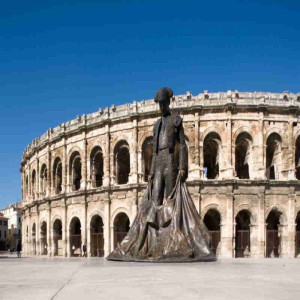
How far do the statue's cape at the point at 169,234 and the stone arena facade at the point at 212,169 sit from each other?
674 inches

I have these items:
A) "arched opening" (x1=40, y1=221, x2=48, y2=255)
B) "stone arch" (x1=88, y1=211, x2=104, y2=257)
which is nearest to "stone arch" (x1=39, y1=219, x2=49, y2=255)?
"arched opening" (x1=40, y1=221, x2=48, y2=255)

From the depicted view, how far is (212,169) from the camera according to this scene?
3161cm

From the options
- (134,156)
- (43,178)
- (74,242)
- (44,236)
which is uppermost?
(134,156)

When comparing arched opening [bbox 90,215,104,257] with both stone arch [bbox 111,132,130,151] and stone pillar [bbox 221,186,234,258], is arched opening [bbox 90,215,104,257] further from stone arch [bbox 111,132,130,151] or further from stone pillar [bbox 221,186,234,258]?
stone pillar [bbox 221,186,234,258]

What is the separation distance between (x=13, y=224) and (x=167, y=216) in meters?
71.7

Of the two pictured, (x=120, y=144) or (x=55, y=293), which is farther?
(x=120, y=144)

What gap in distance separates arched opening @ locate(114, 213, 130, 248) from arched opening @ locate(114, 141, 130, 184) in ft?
8.43

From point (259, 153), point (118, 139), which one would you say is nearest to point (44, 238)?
point (118, 139)

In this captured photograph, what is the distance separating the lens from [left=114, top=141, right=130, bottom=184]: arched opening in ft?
94.0

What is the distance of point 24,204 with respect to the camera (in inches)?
1599

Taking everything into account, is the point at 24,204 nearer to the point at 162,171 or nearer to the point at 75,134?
the point at 75,134

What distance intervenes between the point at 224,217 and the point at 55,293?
21887mm

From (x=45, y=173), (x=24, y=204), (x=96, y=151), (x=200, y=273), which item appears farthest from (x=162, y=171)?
(x=24, y=204)

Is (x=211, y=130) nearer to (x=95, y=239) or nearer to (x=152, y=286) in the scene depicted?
(x=95, y=239)
